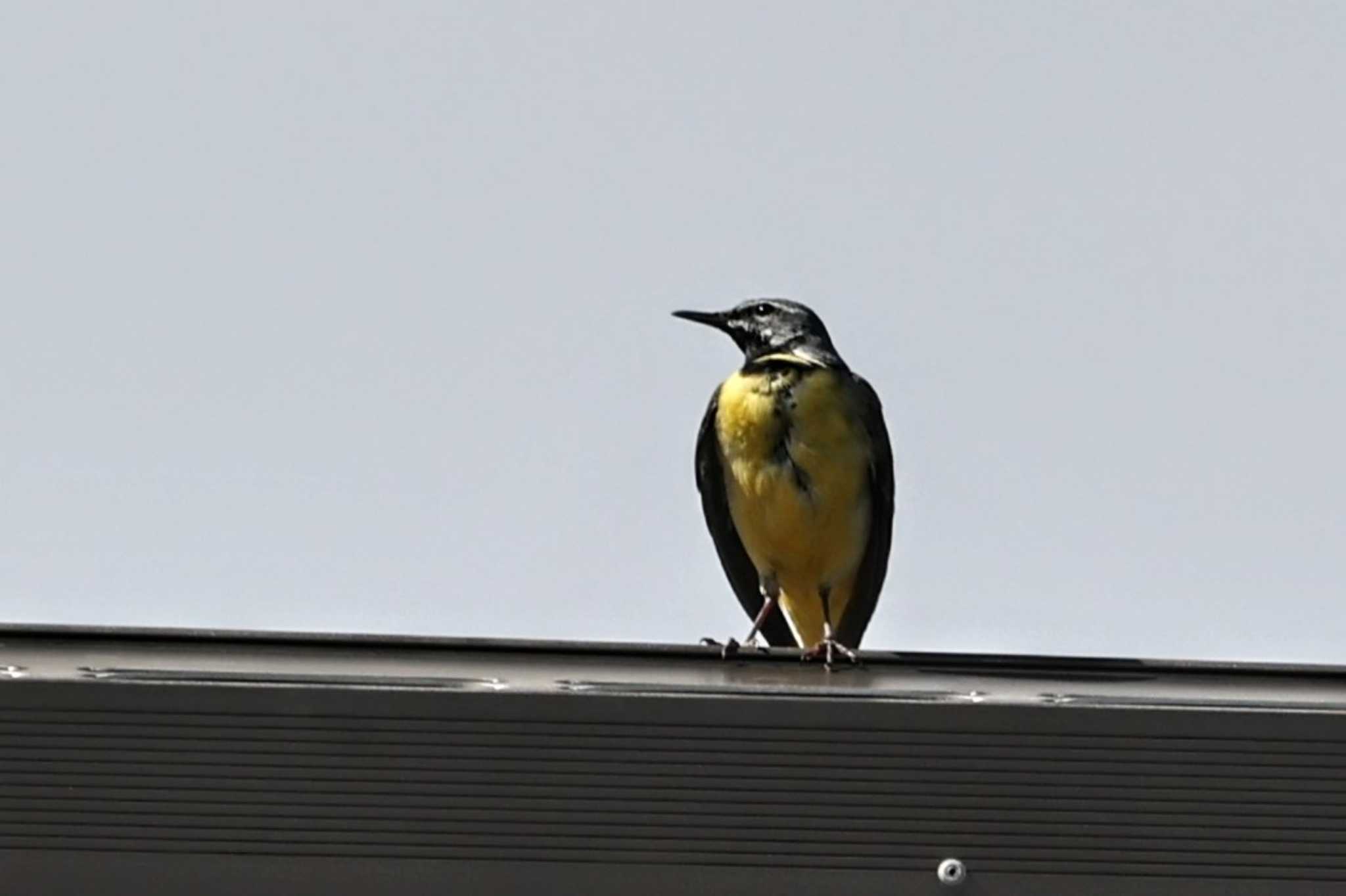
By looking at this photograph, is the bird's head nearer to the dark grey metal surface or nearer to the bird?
the bird

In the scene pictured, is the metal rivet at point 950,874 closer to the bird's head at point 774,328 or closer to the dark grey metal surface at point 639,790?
the dark grey metal surface at point 639,790

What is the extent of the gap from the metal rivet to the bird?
3524 millimetres

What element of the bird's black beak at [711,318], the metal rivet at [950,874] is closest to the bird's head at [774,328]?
the bird's black beak at [711,318]

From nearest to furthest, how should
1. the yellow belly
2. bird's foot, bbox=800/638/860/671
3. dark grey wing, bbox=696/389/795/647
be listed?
bird's foot, bbox=800/638/860/671, the yellow belly, dark grey wing, bbox=696/389/795/647

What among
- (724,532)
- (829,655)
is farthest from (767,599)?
(829,655)

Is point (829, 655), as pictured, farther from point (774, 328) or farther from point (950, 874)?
point (774, 328)

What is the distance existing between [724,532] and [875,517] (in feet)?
1.99

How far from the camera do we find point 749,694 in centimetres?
548

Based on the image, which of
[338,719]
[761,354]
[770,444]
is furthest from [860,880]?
[761,354]

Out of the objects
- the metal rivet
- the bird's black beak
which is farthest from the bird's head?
the metal rivet

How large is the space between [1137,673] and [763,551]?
9.71ft

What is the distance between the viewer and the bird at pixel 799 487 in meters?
9.09

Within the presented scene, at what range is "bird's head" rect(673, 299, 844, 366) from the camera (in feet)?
31.9

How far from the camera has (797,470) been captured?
908cm
